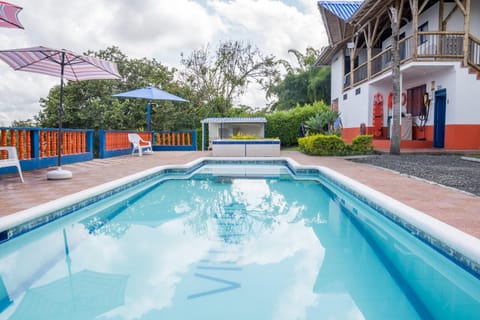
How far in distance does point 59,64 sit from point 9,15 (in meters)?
2.18

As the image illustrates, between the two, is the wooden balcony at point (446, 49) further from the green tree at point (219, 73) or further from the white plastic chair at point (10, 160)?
the green tree at point (219, 73)

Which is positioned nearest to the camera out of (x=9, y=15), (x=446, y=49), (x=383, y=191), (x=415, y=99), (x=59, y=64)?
(x=9, y=15)

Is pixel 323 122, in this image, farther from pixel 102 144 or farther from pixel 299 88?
pixel 299 88

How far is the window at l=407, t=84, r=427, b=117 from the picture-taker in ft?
48.8

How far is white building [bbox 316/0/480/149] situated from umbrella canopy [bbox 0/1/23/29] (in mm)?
11489

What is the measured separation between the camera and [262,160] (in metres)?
11.2

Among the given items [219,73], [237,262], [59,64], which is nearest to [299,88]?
[219,73]

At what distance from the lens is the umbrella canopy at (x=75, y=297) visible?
242cm

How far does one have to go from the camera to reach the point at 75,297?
2678 mm

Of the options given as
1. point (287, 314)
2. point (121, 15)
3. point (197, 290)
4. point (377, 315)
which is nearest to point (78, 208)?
point (197, 290)

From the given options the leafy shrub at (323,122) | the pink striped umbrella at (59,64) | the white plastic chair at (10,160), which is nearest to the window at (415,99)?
the leafy shrub at (323,122)

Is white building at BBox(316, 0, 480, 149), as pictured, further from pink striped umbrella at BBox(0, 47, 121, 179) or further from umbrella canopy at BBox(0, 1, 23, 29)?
umbrella canopy at BBox(0, 1, 23, 29)

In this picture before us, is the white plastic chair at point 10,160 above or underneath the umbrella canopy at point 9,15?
underneath

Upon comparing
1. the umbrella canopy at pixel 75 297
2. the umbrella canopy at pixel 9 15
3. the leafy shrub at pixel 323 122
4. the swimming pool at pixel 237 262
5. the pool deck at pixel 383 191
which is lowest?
the umbrella canopy at pixel 75 297
